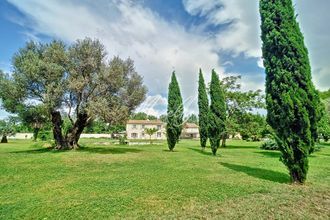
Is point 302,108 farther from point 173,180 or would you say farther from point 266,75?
point 173,180

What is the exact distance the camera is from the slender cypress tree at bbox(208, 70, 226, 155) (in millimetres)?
19219

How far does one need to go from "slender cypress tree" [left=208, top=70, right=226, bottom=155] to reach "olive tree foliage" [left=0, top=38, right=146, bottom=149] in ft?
22.1

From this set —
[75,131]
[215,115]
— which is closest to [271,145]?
[215,115]

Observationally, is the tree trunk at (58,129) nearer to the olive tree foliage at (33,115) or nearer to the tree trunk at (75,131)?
the tree trunk at (75,131)

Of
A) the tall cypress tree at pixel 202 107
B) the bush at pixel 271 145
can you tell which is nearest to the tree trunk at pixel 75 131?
the tall cypress tree at pixel 202 107

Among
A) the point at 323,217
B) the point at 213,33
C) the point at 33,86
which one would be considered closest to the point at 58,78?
the point at 33,86

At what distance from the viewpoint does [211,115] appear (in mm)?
19609

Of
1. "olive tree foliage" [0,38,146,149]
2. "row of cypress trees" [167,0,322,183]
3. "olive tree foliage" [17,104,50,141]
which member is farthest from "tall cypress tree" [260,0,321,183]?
"olive tree foliage" [17,104,50,141]

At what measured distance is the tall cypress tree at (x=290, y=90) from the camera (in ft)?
28.0

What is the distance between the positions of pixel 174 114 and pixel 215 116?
17.5ft

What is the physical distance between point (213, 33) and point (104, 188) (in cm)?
1572

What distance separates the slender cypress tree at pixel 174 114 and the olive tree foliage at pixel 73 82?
4.32m

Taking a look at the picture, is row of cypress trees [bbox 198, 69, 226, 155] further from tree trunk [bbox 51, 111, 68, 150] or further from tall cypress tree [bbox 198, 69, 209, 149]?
tree trunk [bbox 51, 111, 68, 150]

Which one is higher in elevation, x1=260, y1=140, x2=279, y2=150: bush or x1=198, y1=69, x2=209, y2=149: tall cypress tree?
x1=198, y1=69, x2=209, y2=149: tall cypress tree
